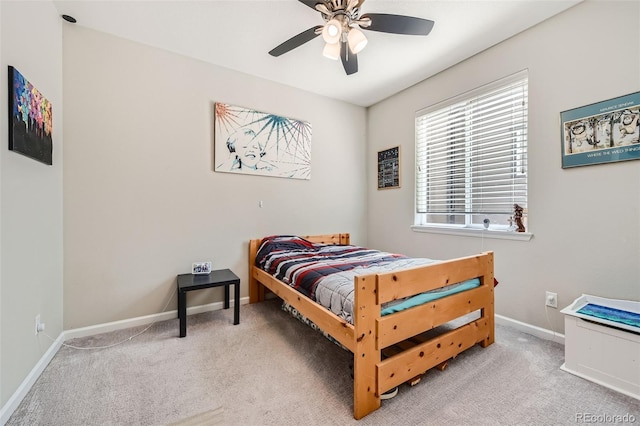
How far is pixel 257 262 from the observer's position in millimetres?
2873

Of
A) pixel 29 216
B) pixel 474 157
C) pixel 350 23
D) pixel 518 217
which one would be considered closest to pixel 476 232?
pixel 518 217

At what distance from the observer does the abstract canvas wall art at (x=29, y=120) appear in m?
1.40

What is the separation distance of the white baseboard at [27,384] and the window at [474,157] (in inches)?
136

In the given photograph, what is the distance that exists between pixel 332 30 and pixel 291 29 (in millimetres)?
768

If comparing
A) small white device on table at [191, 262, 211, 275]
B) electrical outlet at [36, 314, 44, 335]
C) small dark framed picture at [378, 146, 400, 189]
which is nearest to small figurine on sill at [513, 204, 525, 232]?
small dark framed picture at [378, 146, 400, 189]

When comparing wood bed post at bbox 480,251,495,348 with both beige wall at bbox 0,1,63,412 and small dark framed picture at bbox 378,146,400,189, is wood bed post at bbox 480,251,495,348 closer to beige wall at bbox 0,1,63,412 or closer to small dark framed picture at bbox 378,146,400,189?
small dark framed picture at bbox 378,146,400,189

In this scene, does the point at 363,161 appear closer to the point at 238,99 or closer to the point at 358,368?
the point at 238,99

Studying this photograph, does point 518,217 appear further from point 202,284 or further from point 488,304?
point 202,284

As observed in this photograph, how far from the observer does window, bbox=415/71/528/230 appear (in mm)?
2330

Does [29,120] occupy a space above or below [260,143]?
below

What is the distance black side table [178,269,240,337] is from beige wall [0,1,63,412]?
82cm

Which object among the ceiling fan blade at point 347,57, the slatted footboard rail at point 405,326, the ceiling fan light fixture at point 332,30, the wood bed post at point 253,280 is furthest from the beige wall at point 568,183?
the wood bed post at point 253,280

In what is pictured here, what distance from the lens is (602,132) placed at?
71.7 inches

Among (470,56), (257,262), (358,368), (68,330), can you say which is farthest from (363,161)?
(68,330)
